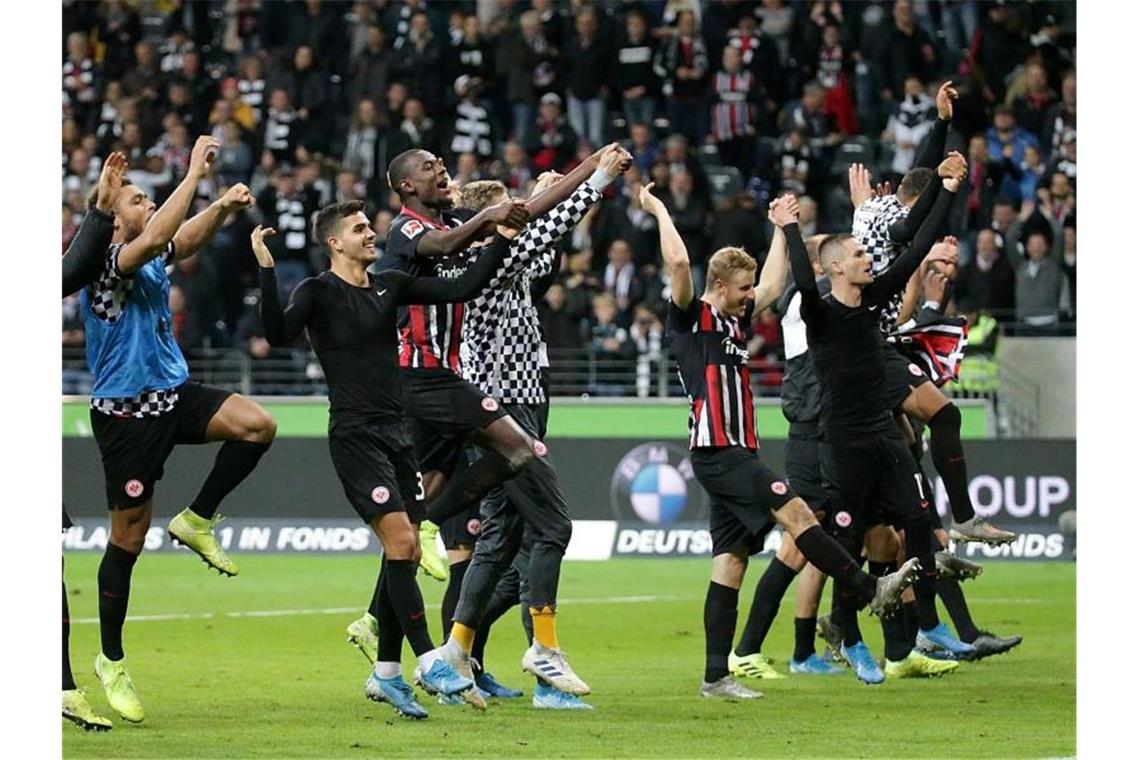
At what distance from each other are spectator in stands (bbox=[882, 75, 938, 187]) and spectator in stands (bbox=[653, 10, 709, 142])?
2.33 meters

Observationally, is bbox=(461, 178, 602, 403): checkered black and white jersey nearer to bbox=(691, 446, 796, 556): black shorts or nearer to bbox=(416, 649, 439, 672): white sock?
bbox=(691, 446, 796, 556): black shorts

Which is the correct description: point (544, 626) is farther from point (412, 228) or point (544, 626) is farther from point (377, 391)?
point (412, 228)

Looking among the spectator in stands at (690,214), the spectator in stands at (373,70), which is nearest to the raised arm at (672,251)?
the spectator in stands at (690,214)

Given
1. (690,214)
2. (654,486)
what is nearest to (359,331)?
(654,486)

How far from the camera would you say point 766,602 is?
10461mm

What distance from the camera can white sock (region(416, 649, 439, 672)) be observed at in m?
8.51

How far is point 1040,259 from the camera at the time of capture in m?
19.8

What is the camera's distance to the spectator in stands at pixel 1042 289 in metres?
19.8

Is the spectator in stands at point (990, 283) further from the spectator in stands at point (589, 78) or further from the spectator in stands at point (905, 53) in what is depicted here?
the spectator in stands at point (589, 78)

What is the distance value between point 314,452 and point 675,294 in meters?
10.1

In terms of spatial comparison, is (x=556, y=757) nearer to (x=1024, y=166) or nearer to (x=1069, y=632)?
(x=1069, y=632)

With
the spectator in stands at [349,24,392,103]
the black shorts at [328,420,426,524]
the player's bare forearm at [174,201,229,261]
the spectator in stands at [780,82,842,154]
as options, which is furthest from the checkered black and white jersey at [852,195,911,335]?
the spectator in stands at [349,24,392,103]

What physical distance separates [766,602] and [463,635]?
1.96 m
